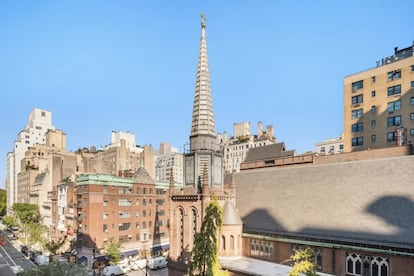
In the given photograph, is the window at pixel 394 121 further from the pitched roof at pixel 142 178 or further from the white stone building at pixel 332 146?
the white stone building at pixel 332 146

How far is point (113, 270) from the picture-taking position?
149 ft

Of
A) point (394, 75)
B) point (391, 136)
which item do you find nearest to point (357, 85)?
point (394, 75)

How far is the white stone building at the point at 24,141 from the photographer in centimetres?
12049

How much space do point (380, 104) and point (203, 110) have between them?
130ft

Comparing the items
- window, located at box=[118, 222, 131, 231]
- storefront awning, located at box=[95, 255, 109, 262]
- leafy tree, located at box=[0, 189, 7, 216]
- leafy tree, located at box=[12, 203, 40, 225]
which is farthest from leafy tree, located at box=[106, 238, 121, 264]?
leafy tree, located at box=[0, 189, 7, 216]

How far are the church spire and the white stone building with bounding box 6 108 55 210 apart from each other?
11691 cm

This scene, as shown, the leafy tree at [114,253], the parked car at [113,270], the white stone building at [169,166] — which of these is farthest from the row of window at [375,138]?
the white stone building at [169,166]

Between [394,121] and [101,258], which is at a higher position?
[394,121]

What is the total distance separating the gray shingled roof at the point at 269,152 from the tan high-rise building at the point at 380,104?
14.4 meters

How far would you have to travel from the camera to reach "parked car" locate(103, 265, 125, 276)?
44719mm

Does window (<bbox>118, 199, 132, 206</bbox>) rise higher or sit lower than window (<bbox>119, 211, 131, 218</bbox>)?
higher

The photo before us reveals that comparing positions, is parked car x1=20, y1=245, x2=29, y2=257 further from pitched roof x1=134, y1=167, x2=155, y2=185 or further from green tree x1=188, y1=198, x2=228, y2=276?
green tree x1=188, y1=198, x2=228, y2=276

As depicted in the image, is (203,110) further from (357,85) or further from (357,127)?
(357,85)

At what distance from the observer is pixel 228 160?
411 ft
